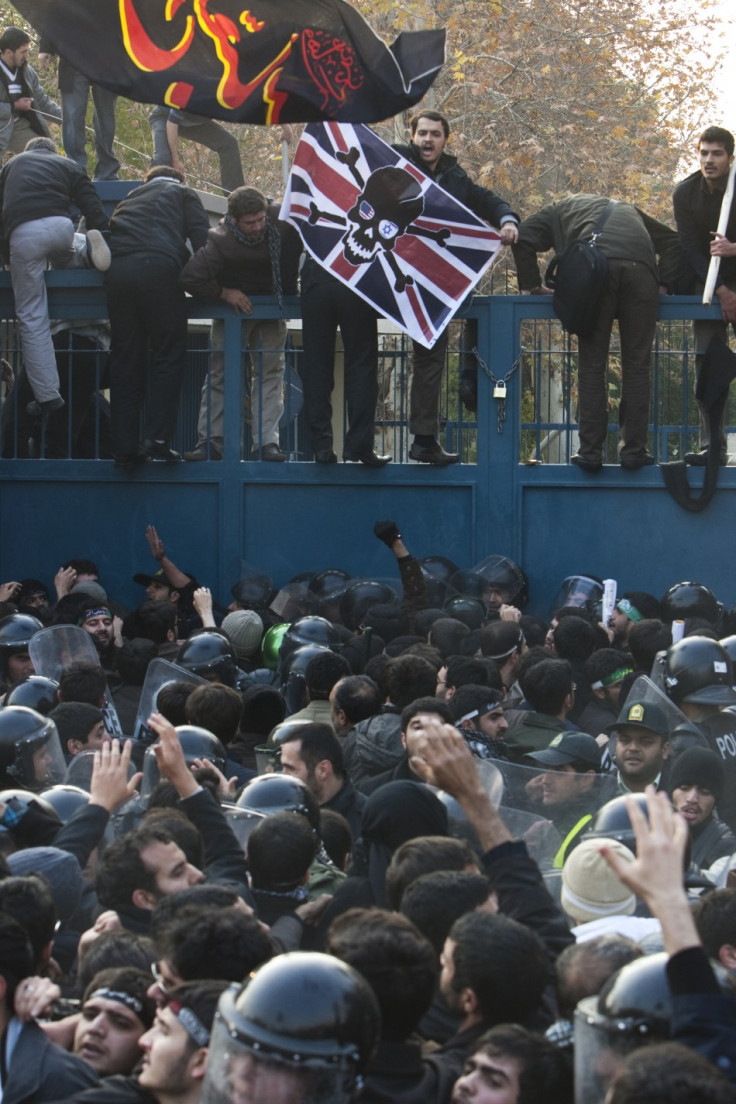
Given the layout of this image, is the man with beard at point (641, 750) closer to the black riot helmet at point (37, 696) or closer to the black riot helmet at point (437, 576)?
the black riot helmet at point (37, 696)

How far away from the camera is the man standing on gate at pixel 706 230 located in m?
10.9

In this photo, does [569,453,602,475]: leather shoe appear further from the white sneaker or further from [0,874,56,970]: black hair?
[0,874,56,970]: black hair

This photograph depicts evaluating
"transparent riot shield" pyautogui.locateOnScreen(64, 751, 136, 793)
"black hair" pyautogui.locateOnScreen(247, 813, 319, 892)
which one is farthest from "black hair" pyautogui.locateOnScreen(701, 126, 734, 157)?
"black hair" pyautogui.locateOnScreen(247, 813, 319, 892)

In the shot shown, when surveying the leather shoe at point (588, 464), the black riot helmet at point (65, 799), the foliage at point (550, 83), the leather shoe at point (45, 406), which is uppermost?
the foliage at point (550, 83)

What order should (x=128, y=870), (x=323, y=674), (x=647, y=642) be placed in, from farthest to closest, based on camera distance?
(x=647, y=642) → (x=323, y=674) → (x=128, y=870)

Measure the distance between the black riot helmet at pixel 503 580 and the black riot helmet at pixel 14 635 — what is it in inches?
126

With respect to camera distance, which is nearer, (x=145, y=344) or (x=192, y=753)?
(x=192, y=753)

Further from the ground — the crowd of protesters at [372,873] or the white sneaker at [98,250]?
the white sneaker at [98,250]

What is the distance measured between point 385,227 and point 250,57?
1.50 meters

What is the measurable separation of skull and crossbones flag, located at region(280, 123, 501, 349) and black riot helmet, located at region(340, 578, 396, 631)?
1.83m

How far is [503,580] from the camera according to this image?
36.1 feet

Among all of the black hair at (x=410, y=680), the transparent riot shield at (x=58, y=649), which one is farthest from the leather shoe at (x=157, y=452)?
the black hair at (x=410, y=680)

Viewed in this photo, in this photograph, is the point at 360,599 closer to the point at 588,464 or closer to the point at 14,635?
the point at 588,464

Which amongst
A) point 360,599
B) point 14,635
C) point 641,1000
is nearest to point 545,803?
point 641,1000
